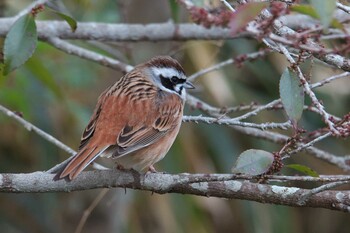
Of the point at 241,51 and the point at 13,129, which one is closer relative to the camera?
the point at 241,51

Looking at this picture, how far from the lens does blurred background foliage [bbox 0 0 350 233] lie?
632 cm

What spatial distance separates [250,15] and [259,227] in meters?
3.90

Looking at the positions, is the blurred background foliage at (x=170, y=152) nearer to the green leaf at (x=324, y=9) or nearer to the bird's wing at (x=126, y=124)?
the bird's wing at (x=126, y=124)

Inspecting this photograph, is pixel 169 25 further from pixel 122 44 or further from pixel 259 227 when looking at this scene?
pixel 259 227

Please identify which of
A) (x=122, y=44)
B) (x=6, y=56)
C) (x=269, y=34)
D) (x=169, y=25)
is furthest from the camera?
(x=122, y=44)

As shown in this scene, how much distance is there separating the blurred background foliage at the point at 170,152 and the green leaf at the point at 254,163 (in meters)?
2.69

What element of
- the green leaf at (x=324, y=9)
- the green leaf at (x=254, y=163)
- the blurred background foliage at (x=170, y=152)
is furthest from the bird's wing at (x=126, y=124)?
the green leaf at (x=324, y=9)

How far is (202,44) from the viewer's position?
7164mm

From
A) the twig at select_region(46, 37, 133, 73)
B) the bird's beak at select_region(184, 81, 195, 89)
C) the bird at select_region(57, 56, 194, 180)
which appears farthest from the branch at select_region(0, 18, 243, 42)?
the bird's beak at select_region(184, 81, 195, 89)

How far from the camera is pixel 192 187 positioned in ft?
11.7

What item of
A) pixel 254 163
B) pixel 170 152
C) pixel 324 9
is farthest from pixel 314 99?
pixel 170 152

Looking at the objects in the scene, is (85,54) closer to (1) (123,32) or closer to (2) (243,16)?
(1) (123,32)

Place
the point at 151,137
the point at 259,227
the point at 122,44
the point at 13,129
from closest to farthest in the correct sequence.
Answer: the point at 151,137, the point at 122,44, the point at 259,227, the point at 13,129

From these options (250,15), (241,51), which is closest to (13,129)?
(241,51)
